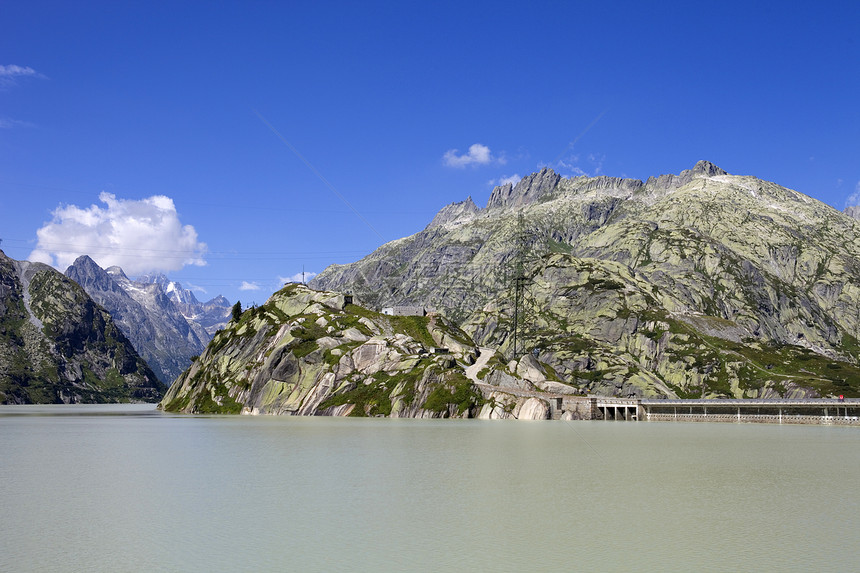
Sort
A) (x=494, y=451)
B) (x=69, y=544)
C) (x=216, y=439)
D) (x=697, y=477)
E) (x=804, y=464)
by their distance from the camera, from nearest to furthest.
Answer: (x=69, y=544) → (x=697, y=477) → (x=804, y=464) → (x=494, y=451) → (x=216, y=439)

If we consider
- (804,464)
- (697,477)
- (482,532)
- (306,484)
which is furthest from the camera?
(804,464)

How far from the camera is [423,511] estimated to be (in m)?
49.7

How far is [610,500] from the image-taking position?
181 ft

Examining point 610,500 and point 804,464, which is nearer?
point 610,500

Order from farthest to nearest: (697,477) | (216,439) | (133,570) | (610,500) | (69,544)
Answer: (216,439) < (697,477) < (610,500) < (69,544) < (133,570)

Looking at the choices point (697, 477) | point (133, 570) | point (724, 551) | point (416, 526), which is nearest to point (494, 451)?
point (697, 477)

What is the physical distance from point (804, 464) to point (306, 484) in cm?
6368

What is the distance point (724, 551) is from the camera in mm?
37562

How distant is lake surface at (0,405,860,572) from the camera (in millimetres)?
35812

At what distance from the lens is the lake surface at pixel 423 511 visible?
117 ft

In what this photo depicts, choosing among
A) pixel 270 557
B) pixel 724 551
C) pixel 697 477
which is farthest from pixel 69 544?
pixel 697 477

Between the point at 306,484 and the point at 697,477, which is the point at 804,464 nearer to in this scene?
the point at 697,477

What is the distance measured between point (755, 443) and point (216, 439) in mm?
98834

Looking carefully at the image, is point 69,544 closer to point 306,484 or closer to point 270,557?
point 270,557
